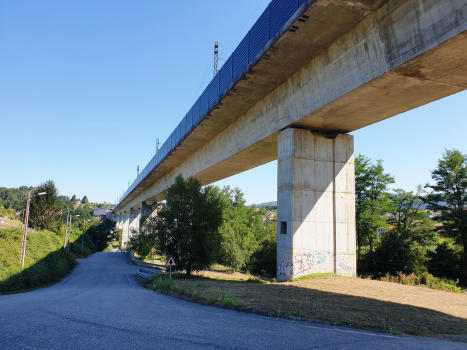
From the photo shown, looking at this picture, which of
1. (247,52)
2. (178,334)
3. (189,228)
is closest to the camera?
(178,334)

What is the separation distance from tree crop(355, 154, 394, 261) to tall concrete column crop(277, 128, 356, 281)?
15.6 metres

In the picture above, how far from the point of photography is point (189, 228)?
21.9 metres

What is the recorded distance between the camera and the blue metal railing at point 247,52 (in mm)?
11812

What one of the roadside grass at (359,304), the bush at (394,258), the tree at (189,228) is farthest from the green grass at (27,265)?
the bush at (394,258)

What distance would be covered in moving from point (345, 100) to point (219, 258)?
14.8 meters

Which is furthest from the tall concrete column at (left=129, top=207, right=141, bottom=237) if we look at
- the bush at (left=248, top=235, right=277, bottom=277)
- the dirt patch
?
the dirt patch

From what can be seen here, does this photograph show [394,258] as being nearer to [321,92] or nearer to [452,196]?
[452,196]

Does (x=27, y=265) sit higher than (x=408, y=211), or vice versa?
(x=408, y=211)

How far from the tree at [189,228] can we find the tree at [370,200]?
15.6m

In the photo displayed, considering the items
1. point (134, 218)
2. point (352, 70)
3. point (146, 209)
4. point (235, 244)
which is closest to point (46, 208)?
point (146, 209)

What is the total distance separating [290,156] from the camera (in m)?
15.6

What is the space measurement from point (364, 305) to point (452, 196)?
2496 cm

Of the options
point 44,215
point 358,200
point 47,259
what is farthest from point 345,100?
point 44,215

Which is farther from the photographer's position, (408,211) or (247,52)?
(408,211)
